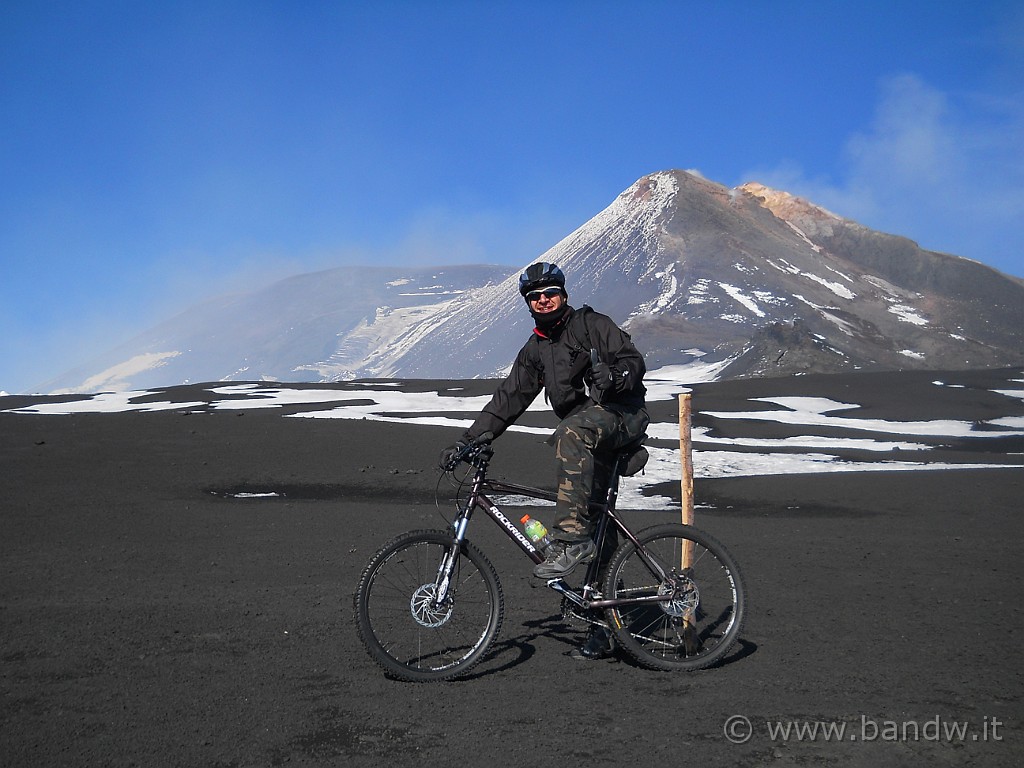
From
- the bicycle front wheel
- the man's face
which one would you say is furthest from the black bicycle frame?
the man's face

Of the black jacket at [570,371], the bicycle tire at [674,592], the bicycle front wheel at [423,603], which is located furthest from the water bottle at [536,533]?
the black jacket at [570,371]

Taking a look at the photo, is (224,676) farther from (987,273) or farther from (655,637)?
→ (987,273)

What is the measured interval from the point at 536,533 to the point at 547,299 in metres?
1.39

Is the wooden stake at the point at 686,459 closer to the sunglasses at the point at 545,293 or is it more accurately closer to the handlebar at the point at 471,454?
the sunglasses at the point at 545,293

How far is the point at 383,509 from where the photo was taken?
11648mm

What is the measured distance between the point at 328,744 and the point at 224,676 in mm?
1253

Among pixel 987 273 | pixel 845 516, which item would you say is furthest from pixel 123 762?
pixel 987 273

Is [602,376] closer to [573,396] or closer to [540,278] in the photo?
[573,396]

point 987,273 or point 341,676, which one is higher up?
point 987,273

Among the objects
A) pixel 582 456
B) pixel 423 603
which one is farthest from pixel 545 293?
pixel 423 603

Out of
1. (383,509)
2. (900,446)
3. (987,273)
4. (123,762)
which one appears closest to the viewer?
(123,762)

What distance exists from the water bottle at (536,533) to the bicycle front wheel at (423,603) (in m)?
0.30

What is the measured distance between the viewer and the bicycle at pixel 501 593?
5023 millimetres

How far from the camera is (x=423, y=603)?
509 centimetres
